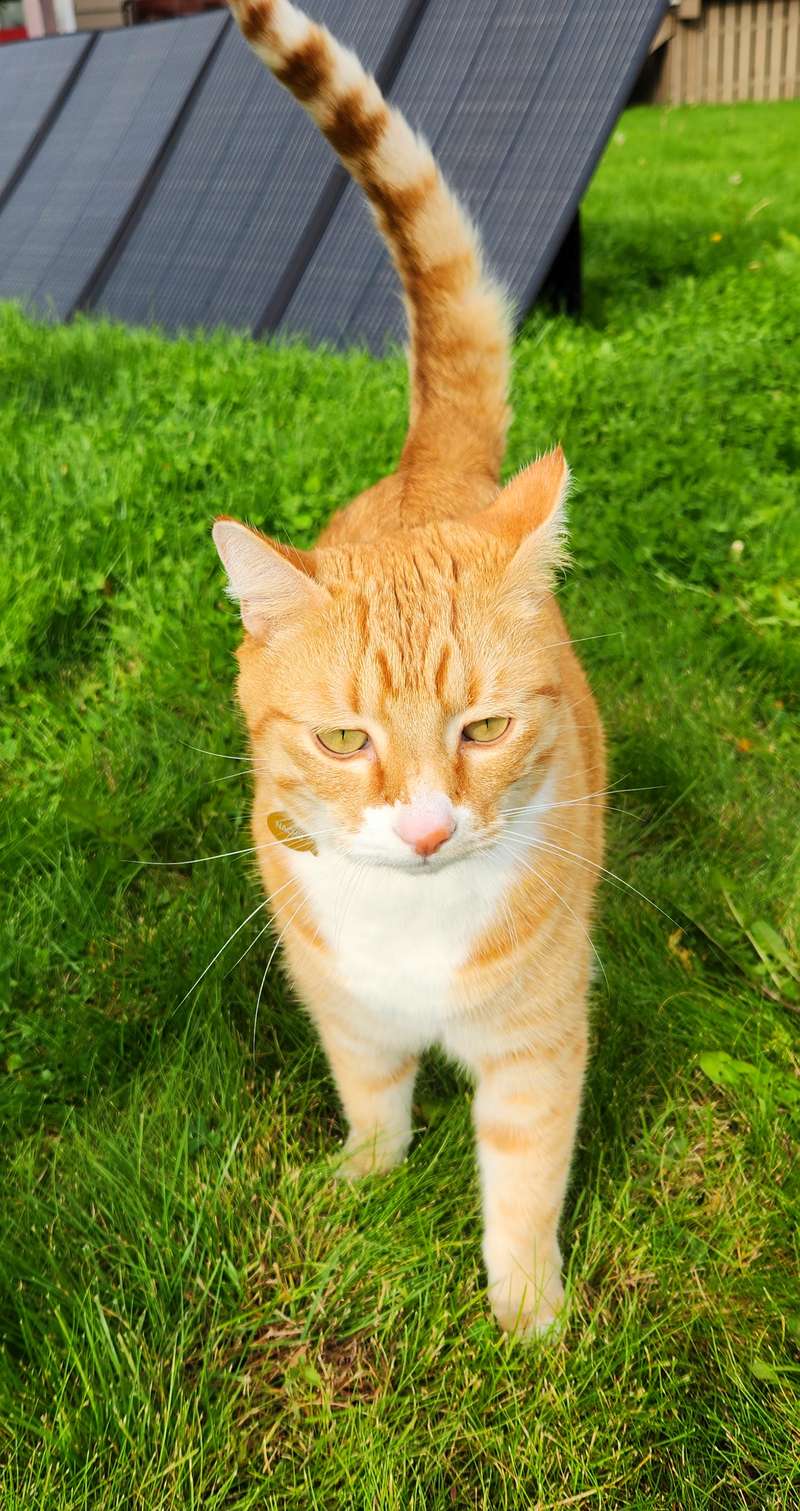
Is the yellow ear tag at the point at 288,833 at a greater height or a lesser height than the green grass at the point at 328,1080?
greater

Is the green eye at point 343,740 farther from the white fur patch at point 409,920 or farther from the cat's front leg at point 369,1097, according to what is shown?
the cat's front leg at point 369,1097

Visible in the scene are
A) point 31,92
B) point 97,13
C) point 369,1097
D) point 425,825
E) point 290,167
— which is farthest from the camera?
point 97,13

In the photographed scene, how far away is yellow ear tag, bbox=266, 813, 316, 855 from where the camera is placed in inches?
68.3

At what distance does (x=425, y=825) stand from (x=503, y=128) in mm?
4049

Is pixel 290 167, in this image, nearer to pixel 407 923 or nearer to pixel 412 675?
pixel 412 675

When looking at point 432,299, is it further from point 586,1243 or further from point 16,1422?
point 16,1422

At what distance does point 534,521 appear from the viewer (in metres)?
1.62

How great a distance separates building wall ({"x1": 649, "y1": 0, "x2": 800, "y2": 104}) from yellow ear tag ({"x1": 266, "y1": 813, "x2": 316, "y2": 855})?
1502 cm

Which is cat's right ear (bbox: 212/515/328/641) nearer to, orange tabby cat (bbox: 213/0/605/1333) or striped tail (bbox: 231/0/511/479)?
orange tabby cat (bbox: 213/0/605/1333)

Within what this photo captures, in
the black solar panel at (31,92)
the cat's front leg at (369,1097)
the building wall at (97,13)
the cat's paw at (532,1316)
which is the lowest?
the cat's paw at (532,1316)

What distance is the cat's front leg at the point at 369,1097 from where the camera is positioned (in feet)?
6.37

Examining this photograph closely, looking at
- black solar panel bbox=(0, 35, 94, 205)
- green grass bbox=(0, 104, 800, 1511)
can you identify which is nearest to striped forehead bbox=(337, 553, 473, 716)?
green grass bbox=(0, 104, 800, 1511)

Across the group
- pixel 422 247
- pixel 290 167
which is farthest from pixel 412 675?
pixel 290 167

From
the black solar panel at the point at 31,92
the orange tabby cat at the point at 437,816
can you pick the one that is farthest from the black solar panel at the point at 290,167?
the orange tabby cat at the point at 437,816
